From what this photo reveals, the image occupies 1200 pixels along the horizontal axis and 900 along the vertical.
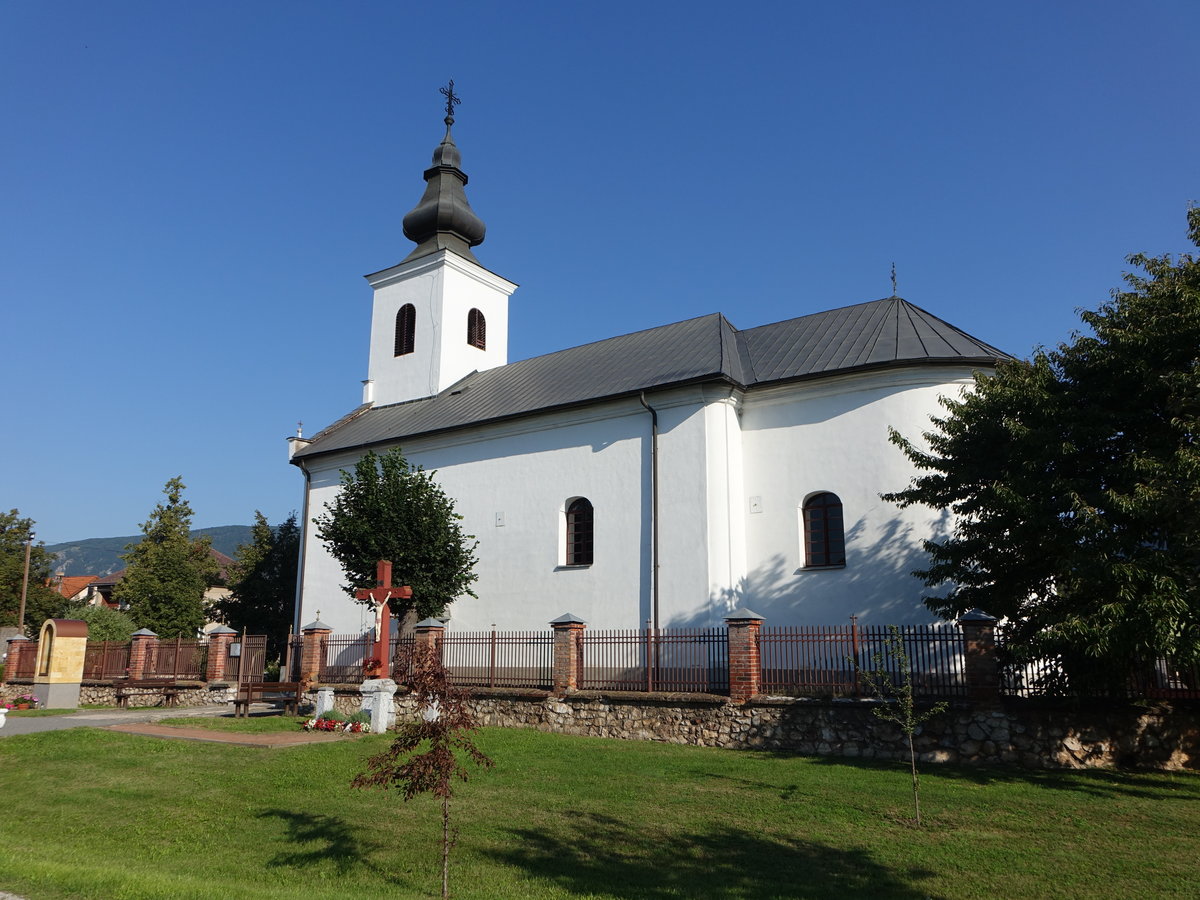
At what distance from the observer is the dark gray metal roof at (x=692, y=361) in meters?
19.2

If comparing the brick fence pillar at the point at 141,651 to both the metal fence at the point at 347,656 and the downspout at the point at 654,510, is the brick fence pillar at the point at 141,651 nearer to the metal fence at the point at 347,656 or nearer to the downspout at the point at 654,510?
the metal fence at the point at 347,656

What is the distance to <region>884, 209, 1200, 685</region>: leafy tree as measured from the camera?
10.3m

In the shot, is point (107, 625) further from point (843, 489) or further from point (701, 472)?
point (843, 489)

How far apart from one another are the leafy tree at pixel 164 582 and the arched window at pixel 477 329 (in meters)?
15.7

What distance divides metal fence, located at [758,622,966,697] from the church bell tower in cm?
1589

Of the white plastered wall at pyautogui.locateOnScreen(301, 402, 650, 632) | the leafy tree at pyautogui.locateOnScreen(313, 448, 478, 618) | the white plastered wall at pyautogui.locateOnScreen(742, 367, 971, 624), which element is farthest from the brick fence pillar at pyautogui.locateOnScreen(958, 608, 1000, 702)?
the leafy tree at pyautogui.locateOnScreen(313, 448, 478, 618)

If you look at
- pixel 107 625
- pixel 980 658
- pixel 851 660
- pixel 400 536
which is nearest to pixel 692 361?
pixel 400 536

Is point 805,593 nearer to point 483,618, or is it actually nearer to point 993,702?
point 993,702

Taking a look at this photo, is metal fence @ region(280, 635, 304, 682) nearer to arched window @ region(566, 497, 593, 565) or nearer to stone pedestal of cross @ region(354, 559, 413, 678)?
stone pedestal of cross @ region(354, 559, 413, 678)

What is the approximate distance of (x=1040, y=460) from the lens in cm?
1195

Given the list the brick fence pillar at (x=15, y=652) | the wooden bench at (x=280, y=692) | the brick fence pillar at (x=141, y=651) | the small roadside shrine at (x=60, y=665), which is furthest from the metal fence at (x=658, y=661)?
the brick fence pillar at (x=15, y=652)

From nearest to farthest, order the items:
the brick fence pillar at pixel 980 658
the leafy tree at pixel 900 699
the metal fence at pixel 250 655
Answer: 1. the leafy tree at pixel 900 699
2. the brick fence pillar at pixel 980 658
3. the metal fence at pixel 250 655

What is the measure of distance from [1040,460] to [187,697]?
20.9 metres

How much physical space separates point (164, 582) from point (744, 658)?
28.0 meters
